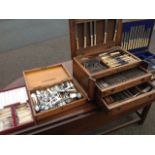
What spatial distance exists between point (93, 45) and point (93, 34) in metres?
0.07

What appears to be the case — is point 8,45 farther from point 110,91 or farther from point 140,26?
point 110,91

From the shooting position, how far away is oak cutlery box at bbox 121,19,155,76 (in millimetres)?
1313

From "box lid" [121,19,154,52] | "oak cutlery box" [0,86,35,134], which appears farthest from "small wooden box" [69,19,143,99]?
"oak cutlery box" [0,86,35,134]

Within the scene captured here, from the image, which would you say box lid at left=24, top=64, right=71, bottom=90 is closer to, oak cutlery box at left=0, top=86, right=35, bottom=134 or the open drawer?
oak cutlery box at left=0, top=86, right=35, bottom=134

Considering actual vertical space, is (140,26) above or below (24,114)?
above

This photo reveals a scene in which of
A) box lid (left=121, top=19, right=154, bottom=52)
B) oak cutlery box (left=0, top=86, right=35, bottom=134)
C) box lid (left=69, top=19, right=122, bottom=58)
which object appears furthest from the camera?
box lid (left=121, top=19, right=154, bottom=52)

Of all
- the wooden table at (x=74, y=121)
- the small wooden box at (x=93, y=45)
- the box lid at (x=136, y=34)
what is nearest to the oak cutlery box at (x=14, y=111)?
the wooden table at (x=74, y=121)

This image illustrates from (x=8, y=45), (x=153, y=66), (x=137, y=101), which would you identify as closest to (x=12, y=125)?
(x=137, y=101)

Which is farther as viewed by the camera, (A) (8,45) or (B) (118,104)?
(A) (8,45)

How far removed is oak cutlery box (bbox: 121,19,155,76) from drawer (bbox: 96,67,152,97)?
302mm

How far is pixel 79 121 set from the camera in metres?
0.96

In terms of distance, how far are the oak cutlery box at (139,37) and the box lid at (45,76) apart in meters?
0.57

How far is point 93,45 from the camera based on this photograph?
1.14 metres

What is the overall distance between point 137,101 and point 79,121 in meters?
0.35
